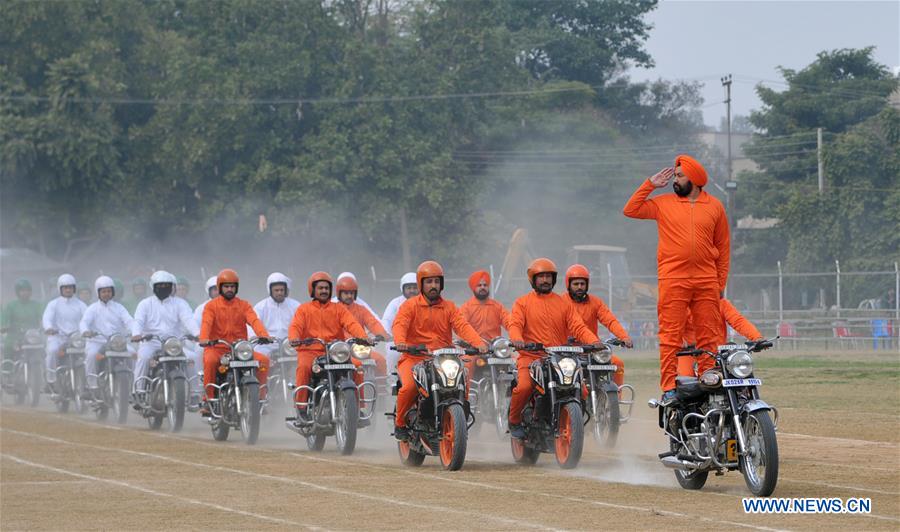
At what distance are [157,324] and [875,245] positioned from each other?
98.6 feet

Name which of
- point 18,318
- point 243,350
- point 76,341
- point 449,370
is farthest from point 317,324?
point 18,318

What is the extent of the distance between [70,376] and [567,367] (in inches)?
554

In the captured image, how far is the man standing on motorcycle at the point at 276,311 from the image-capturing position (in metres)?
23.2

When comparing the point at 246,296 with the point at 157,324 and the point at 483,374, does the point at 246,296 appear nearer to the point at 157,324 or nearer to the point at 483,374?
the point at 157,324

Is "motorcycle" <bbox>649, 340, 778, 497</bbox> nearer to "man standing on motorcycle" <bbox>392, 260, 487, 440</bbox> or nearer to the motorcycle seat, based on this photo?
the motorcycle seat

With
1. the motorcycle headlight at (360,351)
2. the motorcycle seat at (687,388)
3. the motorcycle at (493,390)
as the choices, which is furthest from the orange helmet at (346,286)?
the motorcycle seat at (687,388)

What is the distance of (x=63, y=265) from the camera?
5144 centimetres

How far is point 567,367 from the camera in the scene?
51.7 ft

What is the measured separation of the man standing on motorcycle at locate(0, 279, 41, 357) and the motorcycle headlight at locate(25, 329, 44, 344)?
1.89 feet

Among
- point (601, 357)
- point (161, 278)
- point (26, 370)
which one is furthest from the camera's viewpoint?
point (26, 370)

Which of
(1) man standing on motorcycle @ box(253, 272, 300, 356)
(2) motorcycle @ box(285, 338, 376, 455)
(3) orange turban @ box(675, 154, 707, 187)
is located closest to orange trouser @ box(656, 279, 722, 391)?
(3) orange turban @ box(675, 154, 707, 187)

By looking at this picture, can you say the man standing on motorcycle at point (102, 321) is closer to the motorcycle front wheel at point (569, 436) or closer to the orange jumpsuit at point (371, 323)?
A: the orange jumpsuit at point (371, 323)

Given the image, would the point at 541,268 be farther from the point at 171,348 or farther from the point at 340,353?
→ the point at 171,348

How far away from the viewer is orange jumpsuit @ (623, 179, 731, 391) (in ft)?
43.0
